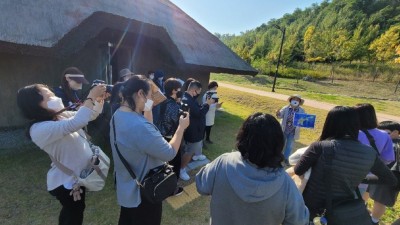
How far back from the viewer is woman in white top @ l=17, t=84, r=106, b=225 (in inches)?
71.9

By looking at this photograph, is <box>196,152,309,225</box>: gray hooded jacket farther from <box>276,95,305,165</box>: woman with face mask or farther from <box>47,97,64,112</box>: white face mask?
<box>276,95,305,165</box>: woman with face mask

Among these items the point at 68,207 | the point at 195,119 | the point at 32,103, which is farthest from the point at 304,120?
the point at 32,103

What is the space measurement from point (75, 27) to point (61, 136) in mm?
3671

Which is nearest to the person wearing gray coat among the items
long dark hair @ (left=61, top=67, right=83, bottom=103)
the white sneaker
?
long dark hair @ (left=61, top=67, right=83, bottom=103)

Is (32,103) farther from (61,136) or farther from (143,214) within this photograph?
(143,214)

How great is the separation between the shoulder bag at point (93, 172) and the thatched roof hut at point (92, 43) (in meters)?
3.39

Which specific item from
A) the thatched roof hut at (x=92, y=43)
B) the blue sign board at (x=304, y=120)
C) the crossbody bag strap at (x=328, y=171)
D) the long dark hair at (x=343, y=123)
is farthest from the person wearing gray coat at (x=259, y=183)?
the thatched roof hut at (x=92, y=43)

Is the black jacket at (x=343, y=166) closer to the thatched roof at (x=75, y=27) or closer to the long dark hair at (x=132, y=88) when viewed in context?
the long dark hair at (x=132, y=88)

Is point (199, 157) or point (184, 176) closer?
point (184, 176)

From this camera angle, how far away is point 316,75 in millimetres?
29016

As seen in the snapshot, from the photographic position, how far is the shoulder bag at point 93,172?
2016 millimetres

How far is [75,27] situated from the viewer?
15.2 feet

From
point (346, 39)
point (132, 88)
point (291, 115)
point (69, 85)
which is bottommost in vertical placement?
point (291, 115)

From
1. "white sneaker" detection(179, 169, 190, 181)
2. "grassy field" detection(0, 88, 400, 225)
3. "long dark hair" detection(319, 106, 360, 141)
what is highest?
"long dark hair" detection(319, 106, 360, 141)
